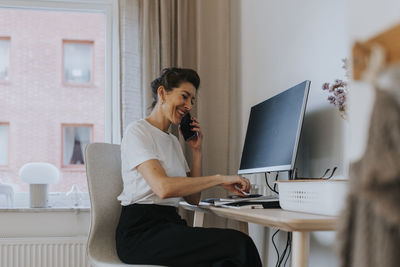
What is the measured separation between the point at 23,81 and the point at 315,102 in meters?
1.87

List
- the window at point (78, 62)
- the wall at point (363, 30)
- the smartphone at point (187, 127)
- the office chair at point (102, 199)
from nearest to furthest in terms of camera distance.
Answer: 1. the wall at point (363, 30)
2. the office chair at point (102, 199)
3. the smartphone at point (187, 127)
4. the window at point (78, 62)

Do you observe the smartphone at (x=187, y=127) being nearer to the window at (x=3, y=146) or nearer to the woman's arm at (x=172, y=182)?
the woman's arm at (x=172, y=182)

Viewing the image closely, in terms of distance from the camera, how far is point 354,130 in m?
0.84

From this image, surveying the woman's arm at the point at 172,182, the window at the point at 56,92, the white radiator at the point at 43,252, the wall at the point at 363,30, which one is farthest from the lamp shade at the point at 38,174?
the wall at the point at 363,30

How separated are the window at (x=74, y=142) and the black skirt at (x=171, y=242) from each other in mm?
1200

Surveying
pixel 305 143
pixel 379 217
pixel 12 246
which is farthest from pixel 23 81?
pixel 379 217

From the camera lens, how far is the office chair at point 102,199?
2.06m

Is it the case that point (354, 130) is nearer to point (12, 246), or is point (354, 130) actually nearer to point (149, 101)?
point (149, 101)

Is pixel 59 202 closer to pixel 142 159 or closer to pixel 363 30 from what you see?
pixel 142 159

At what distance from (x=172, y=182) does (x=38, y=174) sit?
4.34 feet

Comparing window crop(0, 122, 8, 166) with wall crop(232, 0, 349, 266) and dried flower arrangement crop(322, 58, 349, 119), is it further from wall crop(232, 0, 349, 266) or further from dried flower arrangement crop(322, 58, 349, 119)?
dried flower arrangement crop(322, 58, 349, 119)

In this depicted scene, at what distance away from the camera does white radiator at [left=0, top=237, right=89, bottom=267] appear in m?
2.75

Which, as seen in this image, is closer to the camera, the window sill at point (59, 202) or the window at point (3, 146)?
the window sill at point (59, 202)

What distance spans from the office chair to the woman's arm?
30 cm
